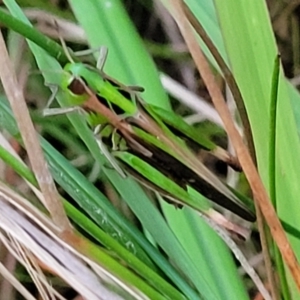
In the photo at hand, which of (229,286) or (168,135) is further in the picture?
(229,286)

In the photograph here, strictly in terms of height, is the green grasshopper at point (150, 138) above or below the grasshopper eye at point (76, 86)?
below

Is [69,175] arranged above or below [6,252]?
above

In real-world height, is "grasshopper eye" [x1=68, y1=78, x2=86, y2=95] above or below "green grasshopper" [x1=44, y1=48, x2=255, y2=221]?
above

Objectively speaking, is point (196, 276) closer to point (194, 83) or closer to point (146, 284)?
point (146, 284)

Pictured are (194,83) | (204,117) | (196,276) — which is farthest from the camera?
(194,83)

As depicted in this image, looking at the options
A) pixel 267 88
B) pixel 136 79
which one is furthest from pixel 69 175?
pixel 267 88
